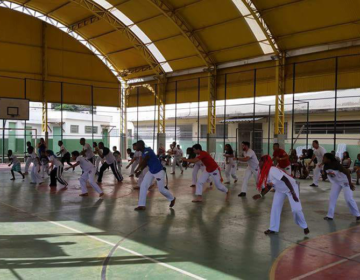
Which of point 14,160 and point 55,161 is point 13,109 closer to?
point 14,160

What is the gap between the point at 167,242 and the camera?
6.70 metres

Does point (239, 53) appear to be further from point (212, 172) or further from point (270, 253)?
point (270, 253)

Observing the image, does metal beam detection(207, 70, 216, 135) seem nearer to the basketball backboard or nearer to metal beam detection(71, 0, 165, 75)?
metal beam detection(71, 0, 165, 75)

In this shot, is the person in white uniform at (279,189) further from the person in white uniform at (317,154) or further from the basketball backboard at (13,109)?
the basketball backboard at (13,109)

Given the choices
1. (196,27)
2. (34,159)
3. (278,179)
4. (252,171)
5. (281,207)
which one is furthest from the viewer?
(196,27)

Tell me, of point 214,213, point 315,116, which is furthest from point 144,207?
point 315,116

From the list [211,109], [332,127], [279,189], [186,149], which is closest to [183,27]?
[211,109]

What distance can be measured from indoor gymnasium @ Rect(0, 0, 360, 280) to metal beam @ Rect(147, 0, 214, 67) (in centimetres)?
11

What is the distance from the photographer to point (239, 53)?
25.6 m

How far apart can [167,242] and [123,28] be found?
2346 centimetres

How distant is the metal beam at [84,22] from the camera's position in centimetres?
2763

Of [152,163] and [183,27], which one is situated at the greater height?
[183,27]

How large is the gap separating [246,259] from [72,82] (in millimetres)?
27914

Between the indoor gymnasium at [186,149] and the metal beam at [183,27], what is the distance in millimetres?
111
